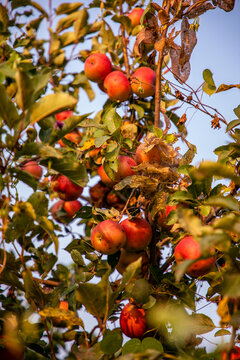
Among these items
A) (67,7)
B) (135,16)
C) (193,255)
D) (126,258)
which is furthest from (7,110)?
(67,7)

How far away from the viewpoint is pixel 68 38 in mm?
2379

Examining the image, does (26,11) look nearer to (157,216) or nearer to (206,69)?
(206,69)

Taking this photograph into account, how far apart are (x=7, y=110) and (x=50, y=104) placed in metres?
0.10

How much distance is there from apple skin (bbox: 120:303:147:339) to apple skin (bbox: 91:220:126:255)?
22cm

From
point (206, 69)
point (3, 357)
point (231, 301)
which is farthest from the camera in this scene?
point (206, 69)

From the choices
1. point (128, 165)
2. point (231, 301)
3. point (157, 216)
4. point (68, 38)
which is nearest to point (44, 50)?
point (68, 38)

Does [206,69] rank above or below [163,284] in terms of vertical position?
above

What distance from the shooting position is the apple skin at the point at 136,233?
132cm

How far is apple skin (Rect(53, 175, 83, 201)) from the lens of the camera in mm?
1881

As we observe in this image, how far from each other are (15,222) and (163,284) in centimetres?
53

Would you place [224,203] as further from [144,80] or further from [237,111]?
[144,80]

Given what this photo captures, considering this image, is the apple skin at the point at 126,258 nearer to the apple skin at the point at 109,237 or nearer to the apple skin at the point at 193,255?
the apple skin at the point at 109,237

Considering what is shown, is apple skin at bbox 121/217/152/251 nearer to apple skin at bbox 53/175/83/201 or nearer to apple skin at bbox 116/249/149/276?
apple skin at bbox 116/249/149/276

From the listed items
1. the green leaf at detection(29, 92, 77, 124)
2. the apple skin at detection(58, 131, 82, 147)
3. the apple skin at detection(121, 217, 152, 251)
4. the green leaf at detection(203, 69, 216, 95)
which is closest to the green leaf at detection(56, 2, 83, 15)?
the apple skin at detection(58, 131, 82, 147)
